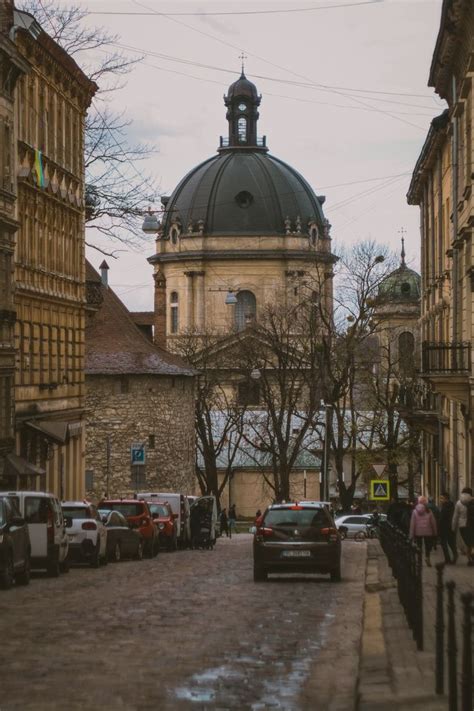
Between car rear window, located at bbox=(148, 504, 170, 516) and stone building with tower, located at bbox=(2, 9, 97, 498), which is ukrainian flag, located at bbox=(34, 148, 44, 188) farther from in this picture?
car rear window, located at bbox=(148, 504, 170, 516)

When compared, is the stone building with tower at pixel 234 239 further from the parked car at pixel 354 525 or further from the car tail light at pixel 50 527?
the car tail light at pixel 50 527

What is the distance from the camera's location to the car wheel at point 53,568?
26672 mm

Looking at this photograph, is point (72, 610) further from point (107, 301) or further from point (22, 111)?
point (107, 301)

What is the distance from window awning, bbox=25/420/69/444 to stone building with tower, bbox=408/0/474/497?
972cm

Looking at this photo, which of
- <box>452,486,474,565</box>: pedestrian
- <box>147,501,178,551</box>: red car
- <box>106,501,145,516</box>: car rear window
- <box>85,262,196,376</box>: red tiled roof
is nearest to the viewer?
<box>452,486,474,565</box>: pedestrian

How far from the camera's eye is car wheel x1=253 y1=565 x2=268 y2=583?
1013 inches

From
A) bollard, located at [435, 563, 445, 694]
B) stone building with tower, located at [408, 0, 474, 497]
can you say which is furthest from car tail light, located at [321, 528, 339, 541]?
bollard, located at [435, 563, 445, 694]

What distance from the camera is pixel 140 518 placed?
3678 cm

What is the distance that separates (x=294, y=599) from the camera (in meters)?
21.8

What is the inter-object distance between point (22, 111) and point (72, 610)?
84.5ft

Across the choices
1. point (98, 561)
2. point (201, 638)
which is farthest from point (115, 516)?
point (201, 638)

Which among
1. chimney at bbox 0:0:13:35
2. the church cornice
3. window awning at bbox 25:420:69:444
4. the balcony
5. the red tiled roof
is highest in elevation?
the church cornice

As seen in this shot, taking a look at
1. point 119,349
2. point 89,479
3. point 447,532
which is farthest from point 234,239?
point 447,532

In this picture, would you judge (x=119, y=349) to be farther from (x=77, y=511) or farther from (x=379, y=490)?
(x=77, y=511)
